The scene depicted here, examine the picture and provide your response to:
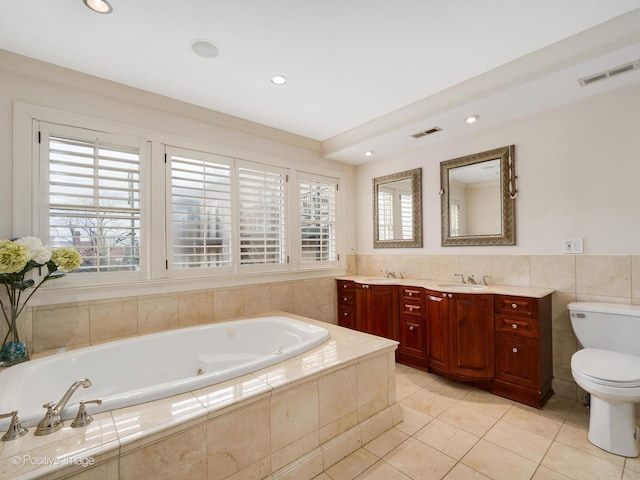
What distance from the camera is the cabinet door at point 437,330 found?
8.48 feet

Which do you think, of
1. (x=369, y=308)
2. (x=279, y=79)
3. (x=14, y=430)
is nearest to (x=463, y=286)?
(x=369, y=308)

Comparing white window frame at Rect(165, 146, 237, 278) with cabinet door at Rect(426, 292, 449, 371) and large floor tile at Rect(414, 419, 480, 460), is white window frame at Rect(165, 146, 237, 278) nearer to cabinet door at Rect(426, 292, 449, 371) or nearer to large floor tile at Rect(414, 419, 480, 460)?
cabinet door at Rect(426, 292, 449, 371)

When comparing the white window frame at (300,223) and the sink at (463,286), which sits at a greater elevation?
the white window frame at (300,223)

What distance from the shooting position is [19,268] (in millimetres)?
1652

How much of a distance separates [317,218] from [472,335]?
2.01 meters

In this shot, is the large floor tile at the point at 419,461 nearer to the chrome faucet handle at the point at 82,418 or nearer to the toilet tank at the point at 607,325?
the toilet tank at the point at 607,325

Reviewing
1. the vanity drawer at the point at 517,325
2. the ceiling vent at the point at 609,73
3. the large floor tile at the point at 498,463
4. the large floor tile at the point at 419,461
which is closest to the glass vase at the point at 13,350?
the large floor tile at the point at 419,461

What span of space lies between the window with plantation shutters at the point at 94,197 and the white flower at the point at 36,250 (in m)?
0.23

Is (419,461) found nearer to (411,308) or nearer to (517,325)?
(517,325)

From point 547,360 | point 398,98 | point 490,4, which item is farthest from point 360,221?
point 490,4

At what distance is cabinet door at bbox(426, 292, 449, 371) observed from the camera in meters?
2.58

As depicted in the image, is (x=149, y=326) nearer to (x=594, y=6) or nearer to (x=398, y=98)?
(x=398, y=98)

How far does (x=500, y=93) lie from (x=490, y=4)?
2.40 ft

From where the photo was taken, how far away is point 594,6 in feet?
5.11
